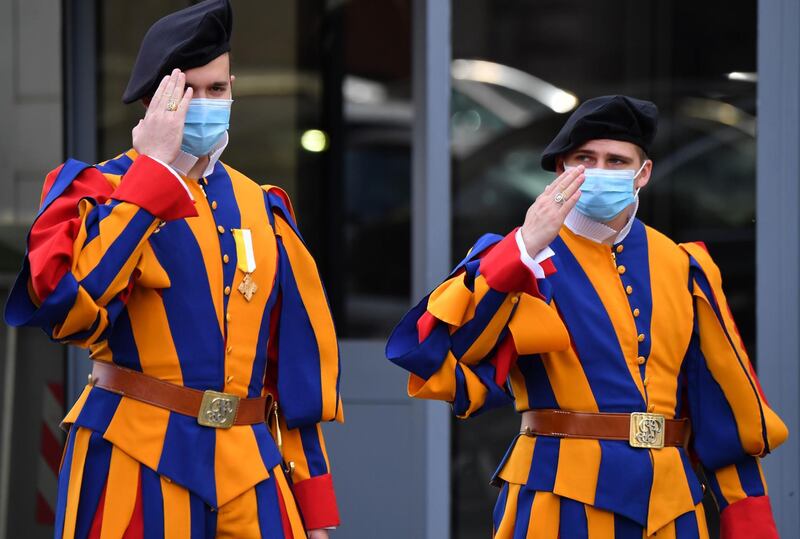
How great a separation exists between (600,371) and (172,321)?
102 centimetres

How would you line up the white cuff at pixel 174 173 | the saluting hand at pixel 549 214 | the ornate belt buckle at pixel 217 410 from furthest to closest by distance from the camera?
1. the saluting hand at pixel 549 214
2. the ornate belt buckle at pixel 217 410
3. the white cuff at pixel 174 173

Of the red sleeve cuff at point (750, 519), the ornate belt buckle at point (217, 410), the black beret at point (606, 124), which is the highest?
the black beret at point (606, 124)

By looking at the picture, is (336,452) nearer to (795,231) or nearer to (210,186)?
(795,231)

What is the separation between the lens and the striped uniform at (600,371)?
333 centimetres

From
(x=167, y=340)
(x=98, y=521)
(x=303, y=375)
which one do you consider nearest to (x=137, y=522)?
(x=98, y=521)

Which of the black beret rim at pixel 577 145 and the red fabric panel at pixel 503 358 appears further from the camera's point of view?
the black beret rim at pixel 577 145

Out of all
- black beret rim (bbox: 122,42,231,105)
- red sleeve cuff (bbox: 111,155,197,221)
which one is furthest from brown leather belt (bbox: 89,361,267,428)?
black beret rim (bbox: 122,42,231,105)

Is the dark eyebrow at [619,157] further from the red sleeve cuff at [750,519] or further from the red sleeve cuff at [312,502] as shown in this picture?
the red sleeve cuff at [312,502]

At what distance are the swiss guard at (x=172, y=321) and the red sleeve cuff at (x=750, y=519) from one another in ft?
3.30

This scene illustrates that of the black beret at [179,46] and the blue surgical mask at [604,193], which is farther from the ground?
the black beret at [179,46]

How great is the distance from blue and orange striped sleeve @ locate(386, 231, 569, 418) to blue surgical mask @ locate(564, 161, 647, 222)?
27 centimetres

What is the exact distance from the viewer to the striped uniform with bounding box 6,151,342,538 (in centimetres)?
295

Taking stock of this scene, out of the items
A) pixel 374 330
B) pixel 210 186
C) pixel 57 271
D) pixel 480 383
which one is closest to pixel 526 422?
pixel 480 383

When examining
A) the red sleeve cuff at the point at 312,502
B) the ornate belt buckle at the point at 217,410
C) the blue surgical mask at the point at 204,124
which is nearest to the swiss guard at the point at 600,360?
the red sleeve cuff at the point at 312,502
